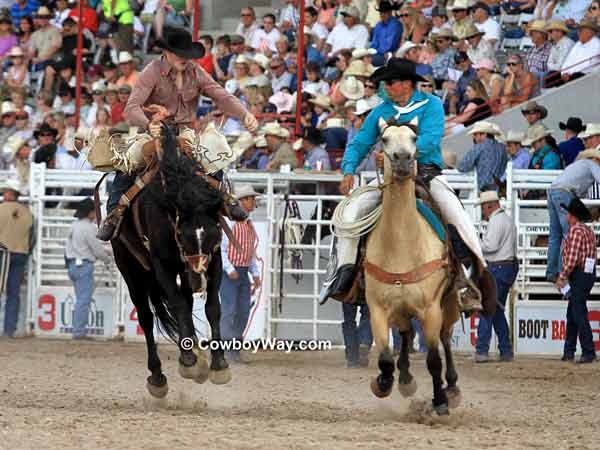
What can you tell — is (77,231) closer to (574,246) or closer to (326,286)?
(574,246)

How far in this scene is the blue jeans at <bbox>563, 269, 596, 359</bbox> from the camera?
12898mm

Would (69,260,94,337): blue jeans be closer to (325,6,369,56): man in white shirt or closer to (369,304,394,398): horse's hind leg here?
(325,6,369,56): man in white shirt

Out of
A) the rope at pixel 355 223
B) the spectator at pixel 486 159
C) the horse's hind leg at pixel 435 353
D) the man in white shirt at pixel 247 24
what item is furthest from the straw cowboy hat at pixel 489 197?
the man in white shirt at pixel 247 24

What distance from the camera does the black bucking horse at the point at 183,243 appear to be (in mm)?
8336

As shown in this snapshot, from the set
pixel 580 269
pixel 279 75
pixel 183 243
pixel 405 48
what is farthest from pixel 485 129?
pixel 183 243

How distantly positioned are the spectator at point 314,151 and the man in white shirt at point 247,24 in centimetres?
495

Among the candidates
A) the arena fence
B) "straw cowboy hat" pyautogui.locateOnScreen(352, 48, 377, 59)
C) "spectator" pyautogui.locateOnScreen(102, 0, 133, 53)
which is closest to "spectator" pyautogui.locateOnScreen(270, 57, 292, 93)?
"straw cowboy hat" pyautogui.locateOnScreen(352, 48, 377, 59)

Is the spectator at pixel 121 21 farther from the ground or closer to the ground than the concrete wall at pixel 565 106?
farther from the ground

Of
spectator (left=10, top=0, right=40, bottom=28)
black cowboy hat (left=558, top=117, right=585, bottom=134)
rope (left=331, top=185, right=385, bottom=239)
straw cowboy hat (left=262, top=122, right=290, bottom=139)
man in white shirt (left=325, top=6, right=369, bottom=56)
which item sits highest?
spectator (left=10, top=0, right=40, bottom=28)

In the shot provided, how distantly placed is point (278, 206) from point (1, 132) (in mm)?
6235

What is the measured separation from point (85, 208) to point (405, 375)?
24.7ft

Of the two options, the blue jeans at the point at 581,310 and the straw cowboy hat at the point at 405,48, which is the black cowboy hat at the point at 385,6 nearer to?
the straw cowboy hat at the point at 405,48

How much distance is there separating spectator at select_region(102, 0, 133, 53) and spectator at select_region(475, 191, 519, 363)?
10001mm

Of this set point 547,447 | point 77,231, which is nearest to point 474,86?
point 77,231
